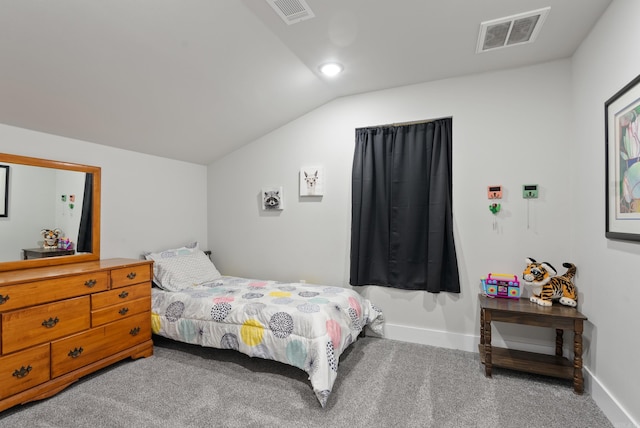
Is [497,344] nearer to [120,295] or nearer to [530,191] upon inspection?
[530,191]

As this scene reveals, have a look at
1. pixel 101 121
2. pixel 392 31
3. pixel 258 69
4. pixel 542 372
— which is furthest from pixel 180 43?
pixel 542 372

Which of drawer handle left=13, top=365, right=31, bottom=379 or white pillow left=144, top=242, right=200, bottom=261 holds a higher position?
white pillow left=144, top=242, right=200, bottom=261

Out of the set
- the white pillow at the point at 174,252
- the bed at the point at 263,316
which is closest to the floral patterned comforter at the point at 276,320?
the bed at the point at 263,316

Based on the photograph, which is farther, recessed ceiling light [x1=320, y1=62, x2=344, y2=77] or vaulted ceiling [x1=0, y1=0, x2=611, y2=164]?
recessed ceiling light [x1=320, y1=62, x2=344, y2=77]

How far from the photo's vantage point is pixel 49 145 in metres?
2.57

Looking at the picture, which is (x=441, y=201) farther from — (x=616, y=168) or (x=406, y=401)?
(x=406, y=401)

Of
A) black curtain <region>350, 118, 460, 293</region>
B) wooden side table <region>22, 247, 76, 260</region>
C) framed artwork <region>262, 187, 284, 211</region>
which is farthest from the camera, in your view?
framed artwork <region>262, 187, 284, 211</region>

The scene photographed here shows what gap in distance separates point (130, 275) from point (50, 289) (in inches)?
22.3

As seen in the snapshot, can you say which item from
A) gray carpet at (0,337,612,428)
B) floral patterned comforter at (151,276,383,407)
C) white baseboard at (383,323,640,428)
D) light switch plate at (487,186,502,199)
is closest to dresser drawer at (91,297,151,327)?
floral patterned comforter at (151,276,383,407)

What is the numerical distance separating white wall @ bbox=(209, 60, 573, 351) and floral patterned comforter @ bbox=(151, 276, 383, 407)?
478mm

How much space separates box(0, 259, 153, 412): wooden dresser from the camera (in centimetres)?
192

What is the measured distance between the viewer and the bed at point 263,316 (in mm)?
2191

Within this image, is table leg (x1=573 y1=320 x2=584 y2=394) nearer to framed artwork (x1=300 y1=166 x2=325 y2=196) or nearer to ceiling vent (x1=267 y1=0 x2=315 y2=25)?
framed artwork (x1=300 y1=166 x2=325 y2=196)

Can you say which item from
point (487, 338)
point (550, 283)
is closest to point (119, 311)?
A: point (487, 338)
